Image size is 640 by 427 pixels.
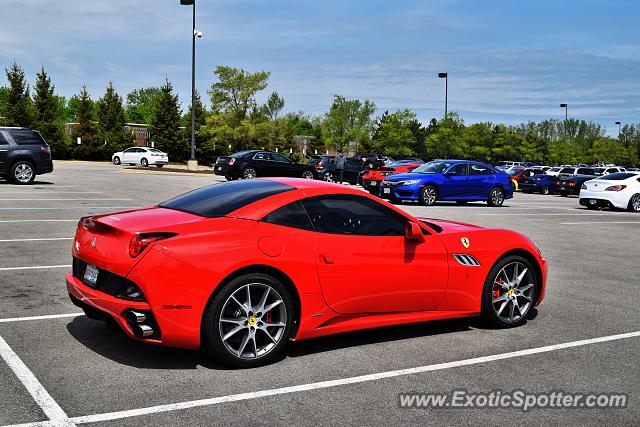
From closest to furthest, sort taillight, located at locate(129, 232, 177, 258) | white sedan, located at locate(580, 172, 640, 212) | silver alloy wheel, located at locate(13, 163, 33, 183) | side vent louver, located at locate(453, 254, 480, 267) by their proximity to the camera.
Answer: taillight, located at locate(129, 232, 177, 258) < side vent louver, located at locate(453, 254, 480, 267) < silver alloy wheel, located at locate(13, 163, 33, 183) < white sedan, located at locate(580, 172, 640, 212)

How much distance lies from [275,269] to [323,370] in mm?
848

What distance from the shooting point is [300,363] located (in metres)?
5.25

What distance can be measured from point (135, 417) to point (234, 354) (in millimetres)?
1093

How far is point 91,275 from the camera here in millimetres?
5230

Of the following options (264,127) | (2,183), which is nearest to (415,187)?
(2,183)

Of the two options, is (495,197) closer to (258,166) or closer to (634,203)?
(634,203)

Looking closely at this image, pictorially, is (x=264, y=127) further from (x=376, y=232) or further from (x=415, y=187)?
(x=376, y=232)

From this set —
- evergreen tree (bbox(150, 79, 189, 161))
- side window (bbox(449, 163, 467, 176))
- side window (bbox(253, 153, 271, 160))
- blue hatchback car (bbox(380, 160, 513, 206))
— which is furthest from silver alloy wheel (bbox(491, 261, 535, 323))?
evergreen tree (bbox(150, 79, 189, 161))

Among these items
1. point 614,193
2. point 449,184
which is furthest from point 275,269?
point 614,193

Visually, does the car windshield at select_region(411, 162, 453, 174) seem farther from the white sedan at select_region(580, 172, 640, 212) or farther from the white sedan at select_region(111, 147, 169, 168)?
the white sedan at select_region(111, 147, 169, 168)

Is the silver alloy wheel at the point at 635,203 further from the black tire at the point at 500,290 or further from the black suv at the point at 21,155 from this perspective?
the black suv at the point at 21,155

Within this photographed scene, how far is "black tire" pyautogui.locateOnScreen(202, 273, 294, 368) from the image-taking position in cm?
488

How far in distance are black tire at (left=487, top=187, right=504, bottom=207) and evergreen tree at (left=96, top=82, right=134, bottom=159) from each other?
162ft

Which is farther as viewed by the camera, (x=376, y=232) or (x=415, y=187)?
(x=415, y=187)
